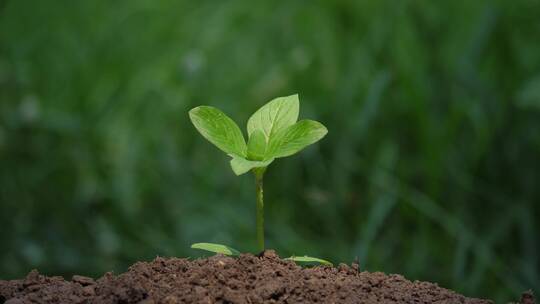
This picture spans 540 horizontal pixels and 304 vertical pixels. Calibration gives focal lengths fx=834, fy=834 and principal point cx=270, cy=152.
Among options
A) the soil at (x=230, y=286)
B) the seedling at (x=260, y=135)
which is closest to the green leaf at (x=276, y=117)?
the seedling at (x=260, y=135)

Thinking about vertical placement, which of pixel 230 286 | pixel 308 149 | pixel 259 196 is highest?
pixel 308 149

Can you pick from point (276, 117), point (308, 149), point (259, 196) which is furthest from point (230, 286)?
point (308, 149)

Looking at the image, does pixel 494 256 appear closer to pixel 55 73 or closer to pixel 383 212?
pixel 383 212

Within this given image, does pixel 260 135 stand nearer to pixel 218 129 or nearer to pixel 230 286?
pixel 218 129

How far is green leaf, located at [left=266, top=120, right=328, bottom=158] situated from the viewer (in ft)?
4.11

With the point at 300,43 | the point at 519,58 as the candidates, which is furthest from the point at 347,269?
the point at 300,43

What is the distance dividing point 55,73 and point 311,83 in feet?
3.99

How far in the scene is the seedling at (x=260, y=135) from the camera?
4.14ft

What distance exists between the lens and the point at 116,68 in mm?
3859

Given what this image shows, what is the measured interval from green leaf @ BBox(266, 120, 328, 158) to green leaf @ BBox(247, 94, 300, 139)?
0.02 meters

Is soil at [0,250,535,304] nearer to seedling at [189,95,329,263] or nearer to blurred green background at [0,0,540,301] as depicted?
seedling at [189,95,329,263]

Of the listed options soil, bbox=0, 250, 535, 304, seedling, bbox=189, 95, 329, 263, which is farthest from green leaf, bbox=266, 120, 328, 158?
soil, bbox=0, 250, 535, 304

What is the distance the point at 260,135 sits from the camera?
1320 mm

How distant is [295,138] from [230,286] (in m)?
0.25
